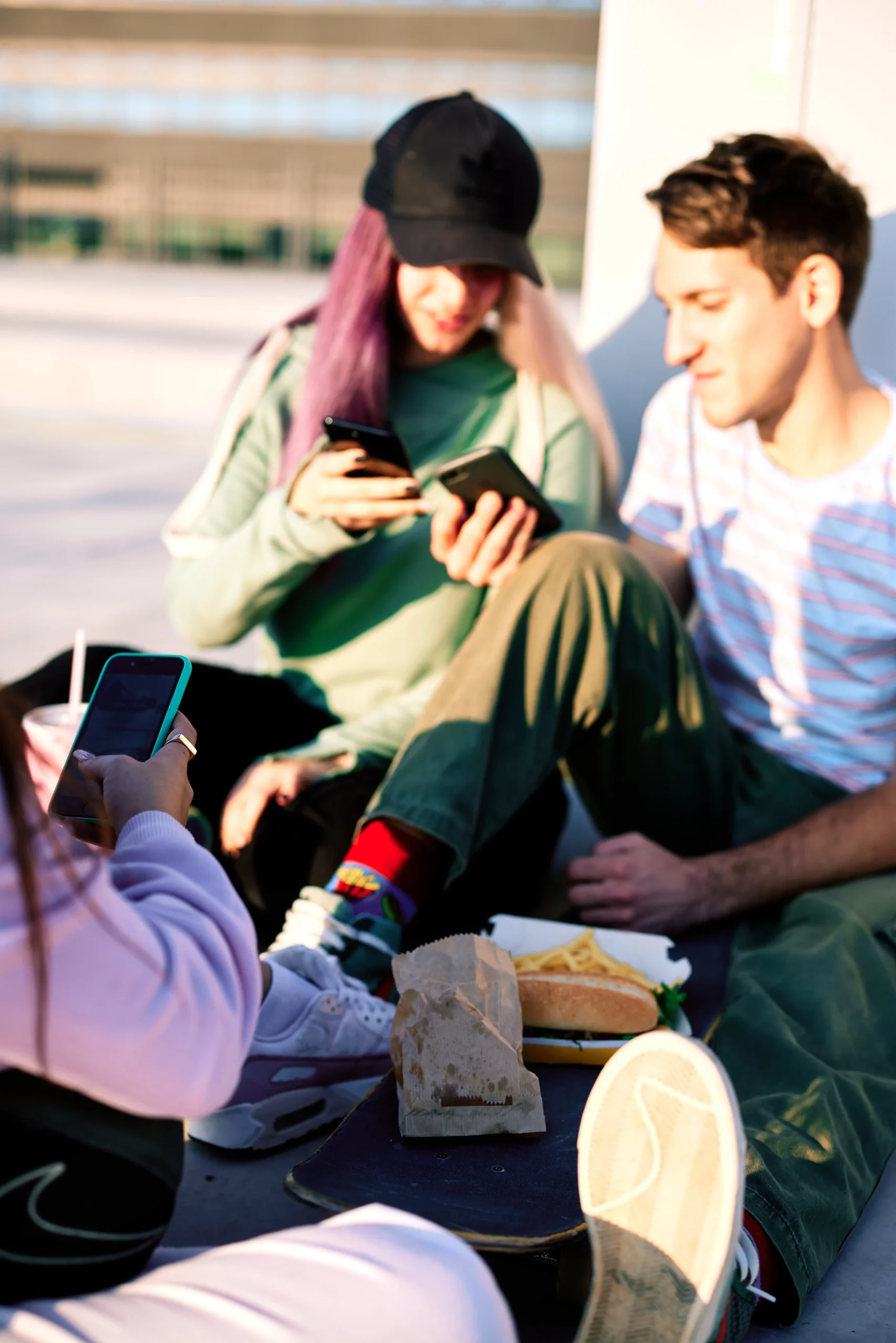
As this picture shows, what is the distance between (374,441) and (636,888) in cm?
91

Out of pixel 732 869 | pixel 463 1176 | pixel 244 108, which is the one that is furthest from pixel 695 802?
pixel 244 108

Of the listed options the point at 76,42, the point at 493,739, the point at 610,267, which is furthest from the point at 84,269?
the point at 493,739

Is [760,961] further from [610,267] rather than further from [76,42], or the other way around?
[76,42]

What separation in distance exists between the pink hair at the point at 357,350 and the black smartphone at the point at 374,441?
0.30 metres

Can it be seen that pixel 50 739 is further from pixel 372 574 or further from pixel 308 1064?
→ pixel 372 574

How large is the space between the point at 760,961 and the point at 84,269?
26.9m

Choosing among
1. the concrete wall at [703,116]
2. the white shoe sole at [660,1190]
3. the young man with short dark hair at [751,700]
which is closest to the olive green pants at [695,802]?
the young man with short dark hair at [751,700]

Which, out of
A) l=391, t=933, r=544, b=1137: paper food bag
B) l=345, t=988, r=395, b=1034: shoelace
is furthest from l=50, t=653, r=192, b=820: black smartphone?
l=345, t=988, r=395, b=1034: shoelace

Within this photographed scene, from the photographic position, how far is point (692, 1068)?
1174 mm

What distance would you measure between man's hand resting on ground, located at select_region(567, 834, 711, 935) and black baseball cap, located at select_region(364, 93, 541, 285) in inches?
44.1

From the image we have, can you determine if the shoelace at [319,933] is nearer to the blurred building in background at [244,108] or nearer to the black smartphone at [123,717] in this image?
the black smartphone at [123,717]

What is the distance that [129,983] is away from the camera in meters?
0.96

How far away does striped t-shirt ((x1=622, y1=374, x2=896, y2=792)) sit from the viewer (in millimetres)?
2520

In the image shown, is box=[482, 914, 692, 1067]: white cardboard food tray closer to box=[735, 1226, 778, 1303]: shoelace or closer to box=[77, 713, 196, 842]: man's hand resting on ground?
box=[735, 1226, 778, 1303]: shoelace
